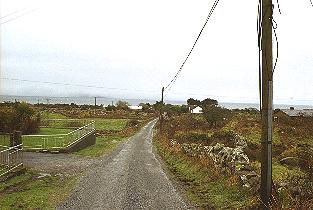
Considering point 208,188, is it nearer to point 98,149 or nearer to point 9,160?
point 9,160

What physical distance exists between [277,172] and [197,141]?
15529 mm

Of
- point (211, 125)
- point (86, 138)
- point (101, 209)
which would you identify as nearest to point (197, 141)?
point (86, 138)

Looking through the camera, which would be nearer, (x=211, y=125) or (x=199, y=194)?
(x=199, y=194)

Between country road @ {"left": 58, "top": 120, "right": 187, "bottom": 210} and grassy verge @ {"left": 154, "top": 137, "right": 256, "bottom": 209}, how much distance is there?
0.61m

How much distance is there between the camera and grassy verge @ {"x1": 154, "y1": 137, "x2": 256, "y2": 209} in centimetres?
1058

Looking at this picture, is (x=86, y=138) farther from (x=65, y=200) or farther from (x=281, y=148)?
(x=65, y=200)

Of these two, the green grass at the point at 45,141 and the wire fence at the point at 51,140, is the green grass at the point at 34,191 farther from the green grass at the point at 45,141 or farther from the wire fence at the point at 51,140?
the green grass at the point at 45,141

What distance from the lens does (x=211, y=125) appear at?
46.6m

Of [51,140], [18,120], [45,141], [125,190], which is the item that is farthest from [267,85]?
[18,120]

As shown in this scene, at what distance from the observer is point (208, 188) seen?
12969 millimetres

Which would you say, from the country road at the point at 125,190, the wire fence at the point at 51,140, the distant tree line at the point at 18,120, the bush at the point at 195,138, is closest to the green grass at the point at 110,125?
the distant tree line at the point at 18,120

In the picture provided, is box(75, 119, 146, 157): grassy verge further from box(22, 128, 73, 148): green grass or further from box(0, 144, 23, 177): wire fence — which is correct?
box(0, 144, 23, 177): wire fence

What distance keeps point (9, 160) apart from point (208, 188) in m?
9.31

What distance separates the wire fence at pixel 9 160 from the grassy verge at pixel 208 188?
24.1 ft
